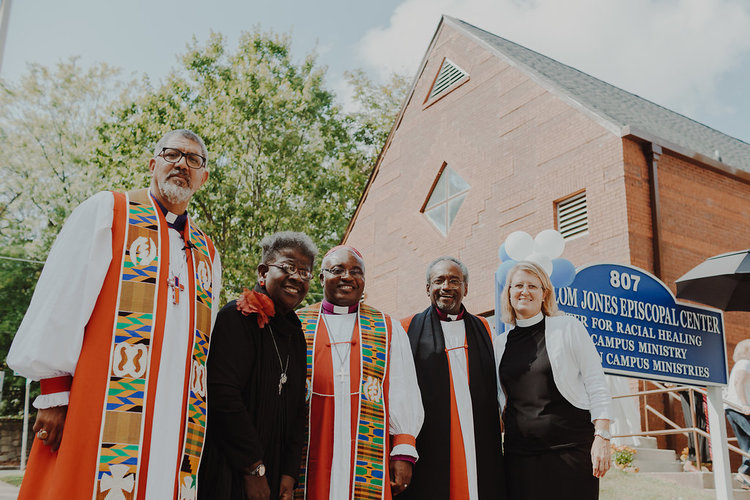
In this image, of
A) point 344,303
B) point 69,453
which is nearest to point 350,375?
point 344,303

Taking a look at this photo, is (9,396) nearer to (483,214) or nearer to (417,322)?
(483,214)

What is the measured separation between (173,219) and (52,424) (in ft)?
3.65

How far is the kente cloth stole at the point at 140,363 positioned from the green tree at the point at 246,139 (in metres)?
14.4

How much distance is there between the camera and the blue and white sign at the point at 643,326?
6.00 meters

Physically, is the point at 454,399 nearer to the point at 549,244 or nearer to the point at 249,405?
the point at 249,405

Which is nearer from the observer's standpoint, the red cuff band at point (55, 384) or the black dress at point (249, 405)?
the red cuff band at point (55, 384)

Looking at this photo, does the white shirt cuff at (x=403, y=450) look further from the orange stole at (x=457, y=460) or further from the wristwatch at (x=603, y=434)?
the wristwatch at (x=603, y=434)

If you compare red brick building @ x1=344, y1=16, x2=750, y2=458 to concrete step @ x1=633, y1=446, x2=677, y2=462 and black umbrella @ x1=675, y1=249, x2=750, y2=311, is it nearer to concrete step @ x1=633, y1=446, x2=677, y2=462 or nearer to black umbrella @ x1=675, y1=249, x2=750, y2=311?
concrete step @ x1=633, y1=446, x2=677, y2=462

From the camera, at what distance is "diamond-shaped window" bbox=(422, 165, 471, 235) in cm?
1548

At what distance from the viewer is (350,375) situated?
3980mm

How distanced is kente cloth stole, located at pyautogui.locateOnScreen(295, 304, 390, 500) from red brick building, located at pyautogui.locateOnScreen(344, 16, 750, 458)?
8351 millimetres

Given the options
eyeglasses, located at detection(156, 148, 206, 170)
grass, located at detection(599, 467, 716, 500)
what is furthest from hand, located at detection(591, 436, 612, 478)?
grass, located at detection(599, 467, 716, 500)

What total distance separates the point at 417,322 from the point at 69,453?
2.49 metres

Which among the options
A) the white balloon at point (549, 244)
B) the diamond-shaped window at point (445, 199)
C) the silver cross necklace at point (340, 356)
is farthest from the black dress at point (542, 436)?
the diamond-shaped window at point (445, 199)
